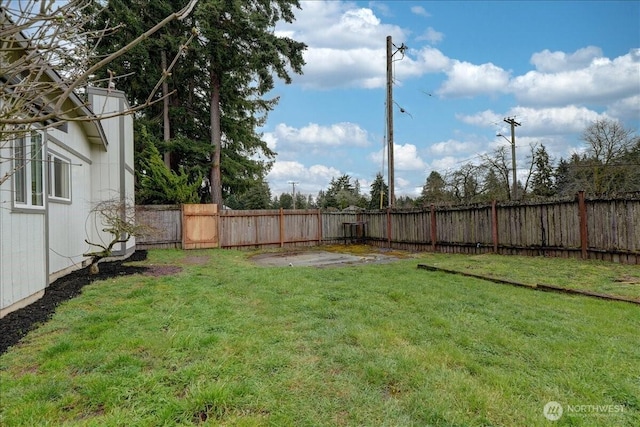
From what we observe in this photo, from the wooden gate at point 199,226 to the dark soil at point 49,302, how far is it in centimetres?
421

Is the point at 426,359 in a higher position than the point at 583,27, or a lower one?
lower

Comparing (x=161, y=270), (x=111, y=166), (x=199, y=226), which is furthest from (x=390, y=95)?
(x=161, y=270)

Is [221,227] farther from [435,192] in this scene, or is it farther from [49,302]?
[435,192]

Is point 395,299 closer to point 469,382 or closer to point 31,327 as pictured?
point 469,382

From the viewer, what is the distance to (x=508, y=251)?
9.23m

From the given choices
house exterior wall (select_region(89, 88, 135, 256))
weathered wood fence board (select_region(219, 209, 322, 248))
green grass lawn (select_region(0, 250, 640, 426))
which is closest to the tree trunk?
weathered wood fence board (select_region(219, 209, 322, 248))

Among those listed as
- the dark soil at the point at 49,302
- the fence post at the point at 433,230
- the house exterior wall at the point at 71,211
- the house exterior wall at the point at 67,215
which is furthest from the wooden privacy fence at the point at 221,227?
the fence post at the point at 433,230

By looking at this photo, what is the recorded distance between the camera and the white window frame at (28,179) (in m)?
4.31

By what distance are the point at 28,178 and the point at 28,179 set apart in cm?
1

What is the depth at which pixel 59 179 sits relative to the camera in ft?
21.2

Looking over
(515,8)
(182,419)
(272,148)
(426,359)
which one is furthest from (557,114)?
(182,419)

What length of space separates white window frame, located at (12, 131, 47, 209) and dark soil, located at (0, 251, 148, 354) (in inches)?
50.6

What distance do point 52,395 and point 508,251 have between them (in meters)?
9.79

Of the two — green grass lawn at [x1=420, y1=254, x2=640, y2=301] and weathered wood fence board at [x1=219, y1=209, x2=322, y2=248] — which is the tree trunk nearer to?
weathered wood fence board at [x1=219, y1=209, x2=322, y2=248]
